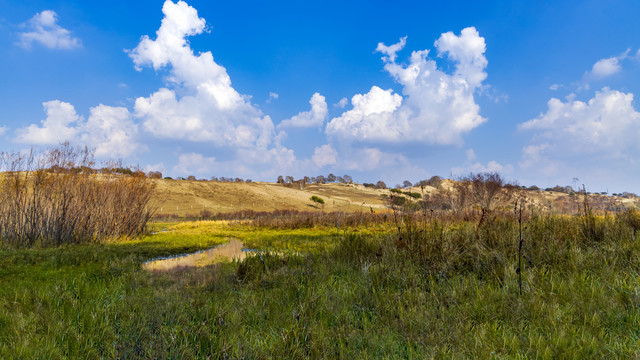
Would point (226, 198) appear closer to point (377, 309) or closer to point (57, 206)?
point (57, 206)

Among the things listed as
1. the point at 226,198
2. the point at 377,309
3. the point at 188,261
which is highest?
the point at 226,198

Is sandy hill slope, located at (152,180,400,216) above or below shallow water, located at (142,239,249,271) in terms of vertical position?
above

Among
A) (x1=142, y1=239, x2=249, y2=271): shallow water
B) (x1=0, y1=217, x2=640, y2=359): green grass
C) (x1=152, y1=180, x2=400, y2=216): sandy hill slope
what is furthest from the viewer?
(x1=152, y1=180, x2=400, y2=216): sandy hill slope

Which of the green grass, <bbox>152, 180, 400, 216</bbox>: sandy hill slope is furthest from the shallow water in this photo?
<bbox>152, 180, 400, 216</bbox>: sandy hill slope

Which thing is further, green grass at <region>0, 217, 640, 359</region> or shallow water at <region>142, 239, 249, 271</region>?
shallow water at <region>142, 239, 249, 271</region>

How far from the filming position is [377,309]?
3480 mm

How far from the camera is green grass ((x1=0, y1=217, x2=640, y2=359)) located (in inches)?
103

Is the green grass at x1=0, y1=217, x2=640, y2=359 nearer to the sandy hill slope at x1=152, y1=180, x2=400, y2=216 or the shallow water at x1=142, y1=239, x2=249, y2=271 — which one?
the shallow water at x1=142, y1=239, x2=249, y2=271

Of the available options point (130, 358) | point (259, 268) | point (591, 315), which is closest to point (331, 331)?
point (130, 358)

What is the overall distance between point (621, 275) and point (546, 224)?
275 centimetres

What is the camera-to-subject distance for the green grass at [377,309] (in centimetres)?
261

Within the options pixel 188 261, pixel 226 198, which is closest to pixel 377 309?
pixel 188 261

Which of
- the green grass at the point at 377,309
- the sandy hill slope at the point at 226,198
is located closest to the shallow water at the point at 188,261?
the green grass at the point at 377,309

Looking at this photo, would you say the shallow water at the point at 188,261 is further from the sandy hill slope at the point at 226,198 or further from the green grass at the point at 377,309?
the sandy hill slope at the point at 226,198
